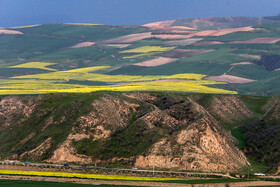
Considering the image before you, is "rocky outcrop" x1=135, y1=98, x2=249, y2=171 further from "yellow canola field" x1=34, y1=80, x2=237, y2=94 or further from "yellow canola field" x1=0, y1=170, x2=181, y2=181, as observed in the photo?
"yellow canola field" x1=34, y1=80, x2=237, y2=94

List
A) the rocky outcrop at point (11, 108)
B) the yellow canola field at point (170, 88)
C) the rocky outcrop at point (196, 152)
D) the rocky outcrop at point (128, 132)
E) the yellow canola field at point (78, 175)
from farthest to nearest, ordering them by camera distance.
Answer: the yellow canola field at point (170, 88), the rocky outcrop at point (11, 108), the rocky outcrop at point (128, 132), the rocky outcrop at point (196, 152), the yellow canola field at point (78, 175)

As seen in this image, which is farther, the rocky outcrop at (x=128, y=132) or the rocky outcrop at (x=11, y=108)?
the rocky outcrop at (x=11, y=108)

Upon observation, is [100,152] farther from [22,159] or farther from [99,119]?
[22,159]

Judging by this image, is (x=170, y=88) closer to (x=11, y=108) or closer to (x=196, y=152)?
(x=11, y=108)

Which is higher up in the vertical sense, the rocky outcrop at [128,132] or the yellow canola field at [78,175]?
the rocky outcrop at [128,132]

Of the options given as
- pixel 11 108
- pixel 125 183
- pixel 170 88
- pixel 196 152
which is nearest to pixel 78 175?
pixel 125 183

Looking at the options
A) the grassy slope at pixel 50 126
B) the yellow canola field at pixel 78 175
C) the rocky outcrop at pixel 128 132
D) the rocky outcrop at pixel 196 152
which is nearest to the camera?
the yellow canola field at pixel 78 175

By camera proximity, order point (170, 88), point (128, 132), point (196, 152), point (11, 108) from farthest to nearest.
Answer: point (170, 88), point (11, 108), point (128, 132), point (196, 152)

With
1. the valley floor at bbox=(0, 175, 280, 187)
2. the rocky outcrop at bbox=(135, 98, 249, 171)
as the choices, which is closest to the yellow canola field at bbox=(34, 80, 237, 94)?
the rocky outcrop at bbox=(135, 98, 249, 171)

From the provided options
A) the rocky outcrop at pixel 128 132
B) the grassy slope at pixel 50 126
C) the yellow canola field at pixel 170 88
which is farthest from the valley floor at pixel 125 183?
the yellow canola field at pixel 170 88

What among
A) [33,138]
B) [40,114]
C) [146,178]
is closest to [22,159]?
[33,138]

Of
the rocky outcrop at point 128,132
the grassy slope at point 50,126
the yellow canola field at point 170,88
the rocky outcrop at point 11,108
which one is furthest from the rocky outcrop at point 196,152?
the rocky outcrop at point 11,108

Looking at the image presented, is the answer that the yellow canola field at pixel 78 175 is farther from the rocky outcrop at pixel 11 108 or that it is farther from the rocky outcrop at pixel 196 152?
the rocky outcrop at pixel 11 108

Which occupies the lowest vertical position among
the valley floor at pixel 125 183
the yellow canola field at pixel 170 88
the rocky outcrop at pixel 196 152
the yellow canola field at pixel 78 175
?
the valley floor at pixel 125 183
